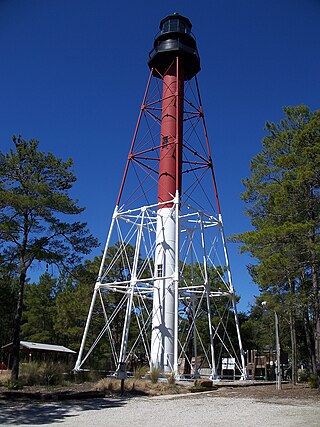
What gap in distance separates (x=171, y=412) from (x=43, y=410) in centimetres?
339

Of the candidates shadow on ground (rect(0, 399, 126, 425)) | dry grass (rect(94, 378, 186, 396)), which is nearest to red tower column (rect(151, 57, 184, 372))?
dry grass (rect(94, 378, 186, 396))

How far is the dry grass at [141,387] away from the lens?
1700cm

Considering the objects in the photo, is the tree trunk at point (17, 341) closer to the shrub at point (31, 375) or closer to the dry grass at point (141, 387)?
the shrub at point (31, 375)

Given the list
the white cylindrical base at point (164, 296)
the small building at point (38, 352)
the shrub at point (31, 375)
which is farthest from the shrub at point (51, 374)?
the small building at point (38, 352)

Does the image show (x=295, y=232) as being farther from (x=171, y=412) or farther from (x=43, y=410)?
(x=43, y=410)

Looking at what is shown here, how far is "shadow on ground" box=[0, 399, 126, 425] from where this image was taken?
9.84m

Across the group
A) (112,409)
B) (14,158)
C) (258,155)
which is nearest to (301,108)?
Result: (258,155)

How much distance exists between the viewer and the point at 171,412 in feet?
37.8

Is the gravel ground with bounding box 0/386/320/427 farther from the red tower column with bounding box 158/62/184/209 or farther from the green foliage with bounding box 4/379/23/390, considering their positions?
the red tower column with bounding box 158/62/184/209

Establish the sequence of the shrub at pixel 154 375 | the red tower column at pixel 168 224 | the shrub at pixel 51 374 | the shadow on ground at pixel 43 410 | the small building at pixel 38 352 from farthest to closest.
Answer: the small building at pixel 38 352 → the red tower column at pixel 168 224 → the shrub at pixel 51 374 → the shrub at pixel 154 375 → the shadow on ground at pixel 43 410

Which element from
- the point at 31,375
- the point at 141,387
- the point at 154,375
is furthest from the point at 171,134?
the point at 31,375

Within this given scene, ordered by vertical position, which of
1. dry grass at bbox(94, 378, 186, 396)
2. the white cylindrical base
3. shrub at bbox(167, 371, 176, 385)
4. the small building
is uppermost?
the white cylindrical base

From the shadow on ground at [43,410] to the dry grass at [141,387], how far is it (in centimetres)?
265

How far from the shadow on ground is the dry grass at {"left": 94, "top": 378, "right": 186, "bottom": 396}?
8.71 feet
